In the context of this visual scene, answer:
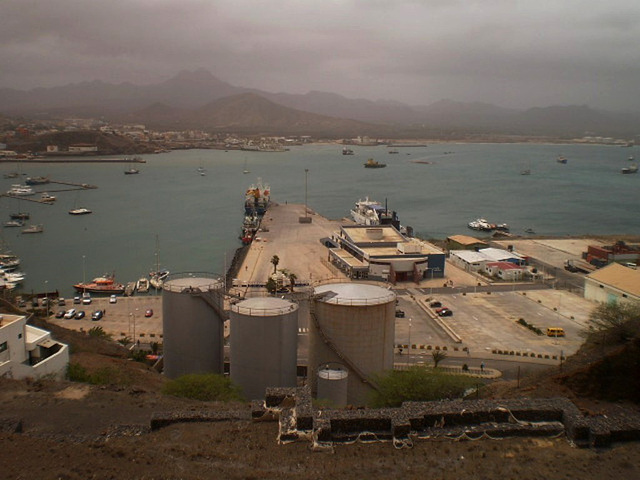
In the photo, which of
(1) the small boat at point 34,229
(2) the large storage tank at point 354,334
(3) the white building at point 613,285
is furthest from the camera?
(1) the small boat at point 34,229

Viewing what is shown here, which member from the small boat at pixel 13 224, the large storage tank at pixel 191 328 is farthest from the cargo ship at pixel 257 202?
the large storage tank at pixel 191 328

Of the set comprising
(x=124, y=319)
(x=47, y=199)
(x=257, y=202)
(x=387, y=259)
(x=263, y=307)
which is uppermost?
(x=263, y=307)

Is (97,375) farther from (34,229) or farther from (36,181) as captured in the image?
(36,181)

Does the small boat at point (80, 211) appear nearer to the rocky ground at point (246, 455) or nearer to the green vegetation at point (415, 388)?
the green vegetation at point (415, 388)

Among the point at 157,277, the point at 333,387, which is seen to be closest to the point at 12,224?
the point at 157,277

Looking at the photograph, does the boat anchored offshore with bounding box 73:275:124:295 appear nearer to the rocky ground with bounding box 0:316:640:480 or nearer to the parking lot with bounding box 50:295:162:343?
the parking lot with bounding box 50:295:162:343

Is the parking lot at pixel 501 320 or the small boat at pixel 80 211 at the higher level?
the parking lot at pixel 501 320

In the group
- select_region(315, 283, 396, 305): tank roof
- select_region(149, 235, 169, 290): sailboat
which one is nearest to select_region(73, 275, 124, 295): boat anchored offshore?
select_region(149, 235, 169, 290): sailboat
